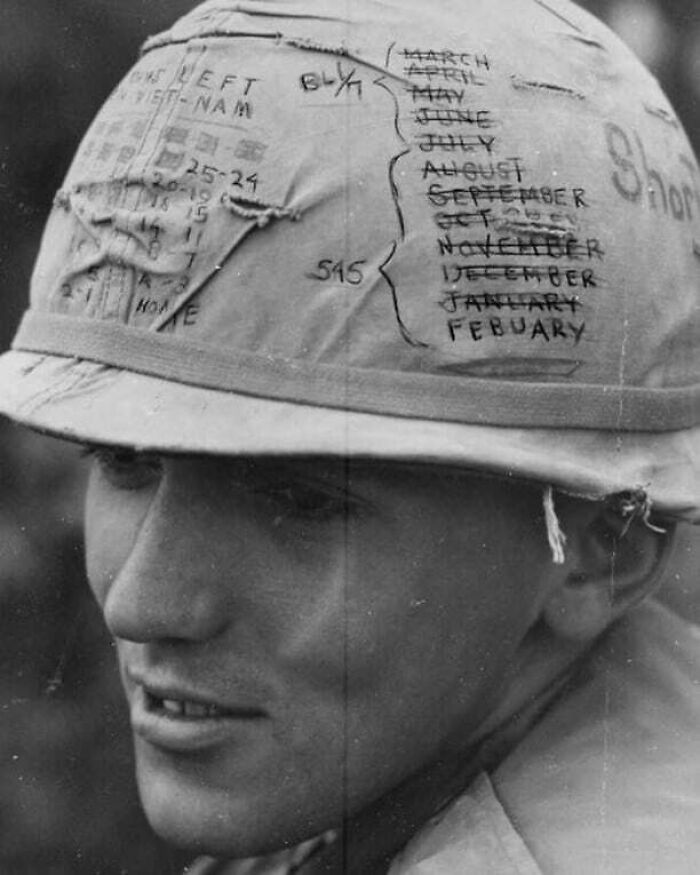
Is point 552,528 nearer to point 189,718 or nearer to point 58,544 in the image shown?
point 189,718

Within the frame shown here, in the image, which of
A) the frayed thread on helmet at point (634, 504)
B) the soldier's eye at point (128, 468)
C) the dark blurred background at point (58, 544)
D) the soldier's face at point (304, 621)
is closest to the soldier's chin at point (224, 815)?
the soldier's face at point (304, 621)

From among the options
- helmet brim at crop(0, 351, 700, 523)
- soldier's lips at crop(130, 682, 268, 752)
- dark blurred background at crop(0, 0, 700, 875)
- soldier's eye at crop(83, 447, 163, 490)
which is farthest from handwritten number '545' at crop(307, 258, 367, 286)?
dark blurred background at crop(0, 0, 700, 875)

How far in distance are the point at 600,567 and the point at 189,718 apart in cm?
49

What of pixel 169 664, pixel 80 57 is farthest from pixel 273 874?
pixel 80 57

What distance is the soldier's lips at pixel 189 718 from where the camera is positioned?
6.59 feet

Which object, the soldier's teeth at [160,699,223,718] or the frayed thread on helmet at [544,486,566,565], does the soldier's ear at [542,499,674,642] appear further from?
the soldier's teeth at [160,699,223,718]

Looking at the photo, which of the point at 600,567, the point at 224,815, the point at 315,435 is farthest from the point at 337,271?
the point at 224,815

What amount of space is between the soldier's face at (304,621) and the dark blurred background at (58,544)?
1.30 m

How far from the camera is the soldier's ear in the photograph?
2096 millimetres

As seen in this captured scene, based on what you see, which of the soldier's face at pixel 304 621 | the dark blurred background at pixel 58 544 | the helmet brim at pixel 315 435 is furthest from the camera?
the dark blurred background at pixel 58 544

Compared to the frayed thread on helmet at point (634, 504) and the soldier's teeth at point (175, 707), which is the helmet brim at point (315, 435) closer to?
the frayed thread on helmet at point (634, 504)

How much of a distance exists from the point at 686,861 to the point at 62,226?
3.20ft

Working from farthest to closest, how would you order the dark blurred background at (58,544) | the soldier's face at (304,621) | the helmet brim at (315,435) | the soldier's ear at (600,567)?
the dark blurred background at (58,544), the soldier's ear at (600,567), the soldier's face at (304,621), the helmet brim at (315,435)

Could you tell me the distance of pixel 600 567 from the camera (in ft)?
6.98
